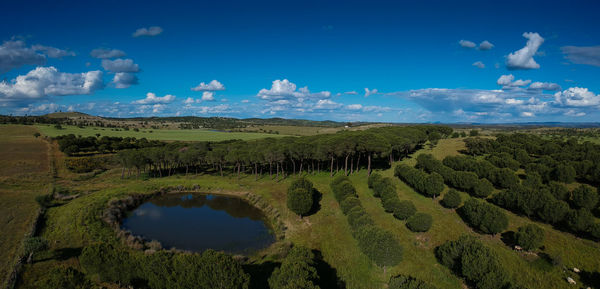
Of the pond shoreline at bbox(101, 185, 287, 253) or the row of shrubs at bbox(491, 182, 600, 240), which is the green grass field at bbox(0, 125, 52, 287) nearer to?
the pond shoreline at bbox(101, 185, 287, 253)

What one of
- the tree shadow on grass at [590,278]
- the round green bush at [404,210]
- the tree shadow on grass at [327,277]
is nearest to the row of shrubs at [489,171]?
the round green bush at [404,210]

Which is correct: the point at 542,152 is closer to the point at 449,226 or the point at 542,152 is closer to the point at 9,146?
the point at 449,226

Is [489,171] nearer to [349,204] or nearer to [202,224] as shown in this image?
[349,204]

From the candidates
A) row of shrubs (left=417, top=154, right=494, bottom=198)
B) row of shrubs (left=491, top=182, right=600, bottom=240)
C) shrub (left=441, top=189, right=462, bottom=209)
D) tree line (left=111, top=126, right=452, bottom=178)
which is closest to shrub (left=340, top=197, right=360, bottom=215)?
shrub (left=441, top=189, right=462, bottom=209)

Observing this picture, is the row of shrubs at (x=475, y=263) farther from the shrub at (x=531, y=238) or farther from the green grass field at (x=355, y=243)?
the shrub at (x=531, y=238)

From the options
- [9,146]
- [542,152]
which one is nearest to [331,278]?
[542,152]

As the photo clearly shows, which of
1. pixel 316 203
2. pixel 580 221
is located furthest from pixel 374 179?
pixel 580 221
